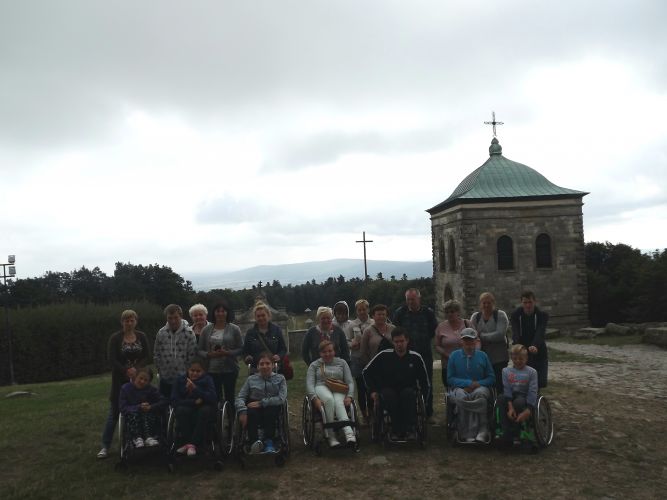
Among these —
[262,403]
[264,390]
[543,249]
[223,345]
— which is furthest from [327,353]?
[543,249]

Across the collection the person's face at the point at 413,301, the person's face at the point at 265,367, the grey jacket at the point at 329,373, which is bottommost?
the grey jacket at the point at 329,373

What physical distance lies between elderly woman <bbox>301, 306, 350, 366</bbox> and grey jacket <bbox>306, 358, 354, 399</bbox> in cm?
24

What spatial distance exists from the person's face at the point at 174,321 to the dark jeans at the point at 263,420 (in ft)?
4.19

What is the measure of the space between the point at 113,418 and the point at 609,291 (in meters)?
27.8

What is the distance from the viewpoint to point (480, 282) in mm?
23719

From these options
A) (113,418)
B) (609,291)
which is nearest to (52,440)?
(113,418)

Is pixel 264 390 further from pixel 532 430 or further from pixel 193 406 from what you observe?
pixel 532 430

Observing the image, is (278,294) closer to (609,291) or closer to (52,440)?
(609,291)

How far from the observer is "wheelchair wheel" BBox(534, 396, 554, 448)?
19.6 ft

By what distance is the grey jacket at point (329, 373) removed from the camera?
20.8 ft

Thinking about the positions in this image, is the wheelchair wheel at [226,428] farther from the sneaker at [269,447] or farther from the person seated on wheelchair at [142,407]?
the person seated on wheelchair at [142,407]

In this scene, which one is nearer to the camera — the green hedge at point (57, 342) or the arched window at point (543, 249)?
the green hedge at point (57, 342)

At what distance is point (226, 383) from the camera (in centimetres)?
654

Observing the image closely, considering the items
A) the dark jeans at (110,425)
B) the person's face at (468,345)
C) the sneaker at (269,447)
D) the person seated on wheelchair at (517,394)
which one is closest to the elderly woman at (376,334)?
the person's face at (468,345)
